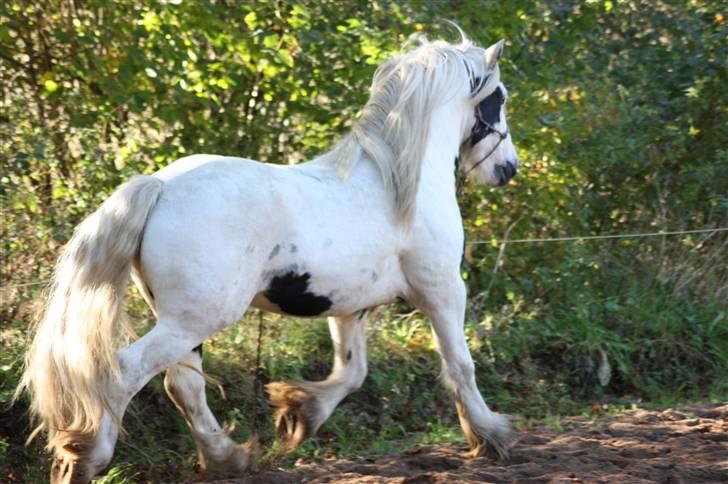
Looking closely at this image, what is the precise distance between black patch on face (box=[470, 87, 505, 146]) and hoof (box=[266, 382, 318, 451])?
1.63 m

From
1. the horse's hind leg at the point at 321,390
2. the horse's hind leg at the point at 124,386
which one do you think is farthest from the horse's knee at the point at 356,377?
the horse's hind leg at the point at 124,386

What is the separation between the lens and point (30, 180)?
659 cm

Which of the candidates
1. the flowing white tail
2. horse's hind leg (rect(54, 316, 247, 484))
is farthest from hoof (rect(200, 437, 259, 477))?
the flowing white tail

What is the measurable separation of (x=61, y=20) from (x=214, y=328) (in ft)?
13.0

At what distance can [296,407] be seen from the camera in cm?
520

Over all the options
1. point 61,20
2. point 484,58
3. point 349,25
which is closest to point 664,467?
point 484,58

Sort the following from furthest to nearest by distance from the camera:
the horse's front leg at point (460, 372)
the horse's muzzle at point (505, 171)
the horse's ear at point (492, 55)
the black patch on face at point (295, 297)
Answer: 1. the horse's muzzle at point (505, 171)
2. the horse's ear at point (492, 55)
3. the horse's front leg at point (460, 372)
4. the black patch on face at point (295, 297)

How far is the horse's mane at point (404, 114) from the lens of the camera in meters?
4.73

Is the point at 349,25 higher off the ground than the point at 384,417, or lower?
higher

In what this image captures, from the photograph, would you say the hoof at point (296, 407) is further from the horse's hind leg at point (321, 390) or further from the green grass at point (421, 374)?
the green grass at point (421, 374)

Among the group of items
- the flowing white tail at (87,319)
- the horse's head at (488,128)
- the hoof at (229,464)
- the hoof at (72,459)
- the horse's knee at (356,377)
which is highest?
the horse's head at (488,128)

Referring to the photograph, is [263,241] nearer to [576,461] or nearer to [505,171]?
[576,461]

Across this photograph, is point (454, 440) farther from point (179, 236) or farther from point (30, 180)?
point (30, 180)

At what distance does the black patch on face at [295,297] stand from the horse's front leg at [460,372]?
624 millimetres
